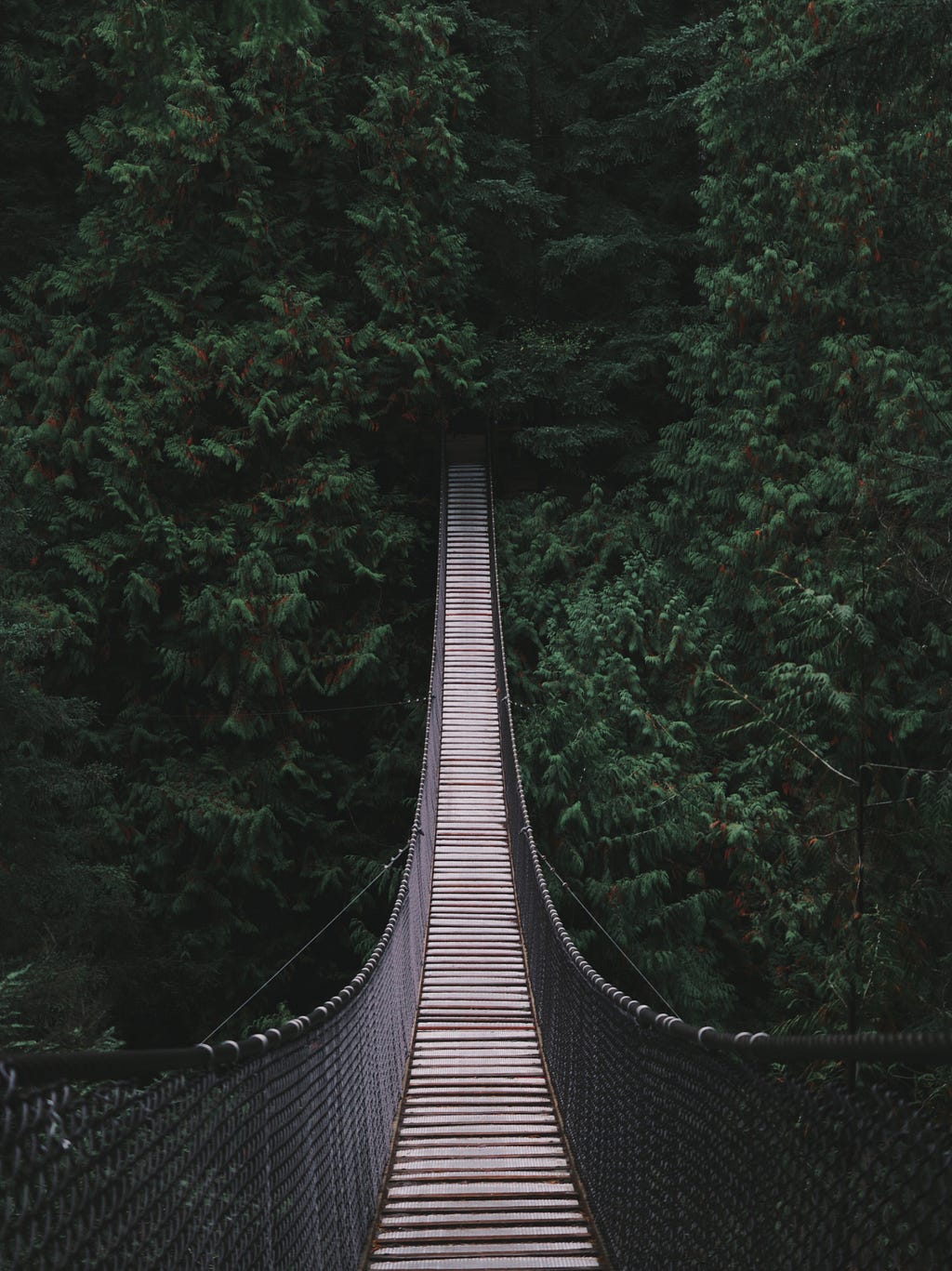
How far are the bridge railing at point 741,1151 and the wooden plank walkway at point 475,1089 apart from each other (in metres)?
0.19

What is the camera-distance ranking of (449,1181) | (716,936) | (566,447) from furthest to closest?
1. (566,447)
2. (716,936)
3. (449,1181)

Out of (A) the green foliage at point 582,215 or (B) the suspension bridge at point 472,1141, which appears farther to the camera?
(A) the green foliage at point 582,215

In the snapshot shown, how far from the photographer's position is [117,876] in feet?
31.0

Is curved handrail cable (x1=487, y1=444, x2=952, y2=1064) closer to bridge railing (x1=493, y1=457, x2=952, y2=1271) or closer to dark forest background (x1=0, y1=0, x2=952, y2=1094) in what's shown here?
bridge railing (x1=493, y1=457, x2=952, y2=1271)

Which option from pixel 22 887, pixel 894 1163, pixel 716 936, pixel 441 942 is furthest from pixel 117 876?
pixel 894 1163

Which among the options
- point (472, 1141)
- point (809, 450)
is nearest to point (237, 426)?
point (809, 450)

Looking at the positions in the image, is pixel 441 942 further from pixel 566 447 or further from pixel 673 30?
pixel 673 30

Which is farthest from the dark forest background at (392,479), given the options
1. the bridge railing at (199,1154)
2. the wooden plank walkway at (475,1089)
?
the bridge railing at (199,1154)

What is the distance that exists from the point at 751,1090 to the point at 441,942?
5143 millimetres

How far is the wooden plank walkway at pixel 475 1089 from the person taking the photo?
11.8ft

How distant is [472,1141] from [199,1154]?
2821mm

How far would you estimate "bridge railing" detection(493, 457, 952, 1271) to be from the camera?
1.51m

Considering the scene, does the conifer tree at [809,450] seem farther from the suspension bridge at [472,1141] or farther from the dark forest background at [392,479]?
the suspension bridge at [472,1141]

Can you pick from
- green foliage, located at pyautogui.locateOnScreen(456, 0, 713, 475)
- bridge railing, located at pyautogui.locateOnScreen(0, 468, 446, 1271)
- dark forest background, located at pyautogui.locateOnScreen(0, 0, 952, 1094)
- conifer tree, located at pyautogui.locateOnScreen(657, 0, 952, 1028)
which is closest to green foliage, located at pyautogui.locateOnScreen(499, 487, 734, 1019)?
dark forest background, located at pyautogui.locateOnScreen(0, 0, 952, 1094)
